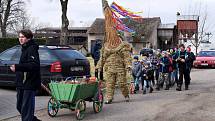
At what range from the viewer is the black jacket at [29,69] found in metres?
6.73

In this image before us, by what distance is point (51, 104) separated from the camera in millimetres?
8797

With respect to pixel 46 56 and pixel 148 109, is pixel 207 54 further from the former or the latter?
pixel 148 109

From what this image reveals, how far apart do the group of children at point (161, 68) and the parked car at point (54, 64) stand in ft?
6.18

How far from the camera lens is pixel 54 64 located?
480 inches

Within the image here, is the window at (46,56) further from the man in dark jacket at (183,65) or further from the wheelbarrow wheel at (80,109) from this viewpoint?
the man in dark jacket at (183,65)

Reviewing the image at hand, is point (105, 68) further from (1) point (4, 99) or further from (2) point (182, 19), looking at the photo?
(2) point (182, 19)

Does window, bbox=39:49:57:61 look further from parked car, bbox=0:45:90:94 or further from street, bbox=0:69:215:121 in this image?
street, bbox=0:69:215:121

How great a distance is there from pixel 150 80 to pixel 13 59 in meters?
4.70

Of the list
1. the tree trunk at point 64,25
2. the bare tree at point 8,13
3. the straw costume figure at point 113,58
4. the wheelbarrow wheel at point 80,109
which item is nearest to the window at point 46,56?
the straw costume figure at point 113,58

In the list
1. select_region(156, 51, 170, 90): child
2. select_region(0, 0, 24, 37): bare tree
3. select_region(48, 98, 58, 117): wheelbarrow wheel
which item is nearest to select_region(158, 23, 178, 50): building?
select_region(0, 0, 24, 37): bare tree

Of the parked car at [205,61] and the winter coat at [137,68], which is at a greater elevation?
the winter coat at [137,68]

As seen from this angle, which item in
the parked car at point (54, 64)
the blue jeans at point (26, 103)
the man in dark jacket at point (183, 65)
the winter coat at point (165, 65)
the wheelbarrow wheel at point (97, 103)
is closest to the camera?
the blue jeans at point (26, 103)

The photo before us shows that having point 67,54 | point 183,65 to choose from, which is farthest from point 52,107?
point 183,65

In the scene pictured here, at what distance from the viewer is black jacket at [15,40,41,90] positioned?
673 cm
